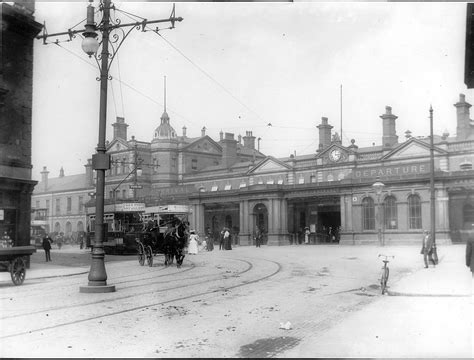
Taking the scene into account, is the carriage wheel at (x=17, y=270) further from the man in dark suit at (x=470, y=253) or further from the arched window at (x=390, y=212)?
the arched window at (x=390, y=212)

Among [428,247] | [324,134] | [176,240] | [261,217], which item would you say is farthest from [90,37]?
[324,134]

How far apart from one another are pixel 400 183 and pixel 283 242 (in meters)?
9.41

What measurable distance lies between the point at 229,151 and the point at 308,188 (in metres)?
21.6

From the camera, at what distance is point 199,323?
762 cm

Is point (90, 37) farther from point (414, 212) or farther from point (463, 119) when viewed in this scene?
point (463, 119)

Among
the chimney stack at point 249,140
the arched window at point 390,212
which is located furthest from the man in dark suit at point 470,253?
the chimney stack at point 249,140

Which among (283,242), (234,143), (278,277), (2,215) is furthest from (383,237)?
A: (234,143)

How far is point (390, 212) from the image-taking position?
1273 inches

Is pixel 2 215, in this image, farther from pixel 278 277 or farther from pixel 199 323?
pixel 199 323

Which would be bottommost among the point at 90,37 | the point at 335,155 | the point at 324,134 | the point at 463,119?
the point at 90,37

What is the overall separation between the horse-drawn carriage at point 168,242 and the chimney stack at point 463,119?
103ft

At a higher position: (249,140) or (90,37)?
(249,140)

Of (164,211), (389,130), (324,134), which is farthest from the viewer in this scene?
(324,134)

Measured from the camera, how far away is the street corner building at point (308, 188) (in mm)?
30859
